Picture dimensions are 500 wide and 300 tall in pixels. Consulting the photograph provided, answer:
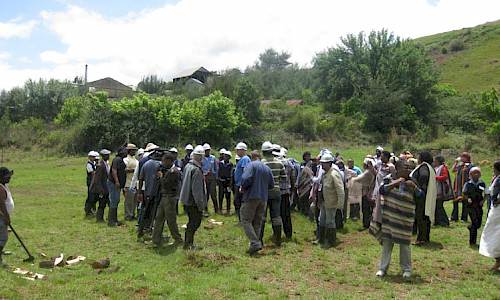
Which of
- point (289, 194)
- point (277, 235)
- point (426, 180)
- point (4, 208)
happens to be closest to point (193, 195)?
point (277, 235)

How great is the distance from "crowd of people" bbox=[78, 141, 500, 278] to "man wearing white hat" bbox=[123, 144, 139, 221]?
0.09ft

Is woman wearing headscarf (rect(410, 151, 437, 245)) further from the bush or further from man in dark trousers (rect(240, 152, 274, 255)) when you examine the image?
the bush

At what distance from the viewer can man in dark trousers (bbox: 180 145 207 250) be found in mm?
9461

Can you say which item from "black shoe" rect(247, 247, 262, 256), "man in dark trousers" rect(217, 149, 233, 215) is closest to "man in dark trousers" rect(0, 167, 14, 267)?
"black shoe" rect(247, 247, 262, 256)

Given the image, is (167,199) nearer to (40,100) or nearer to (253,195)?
(253,195)

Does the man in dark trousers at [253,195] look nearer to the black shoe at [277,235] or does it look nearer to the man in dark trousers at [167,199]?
the black shoe at [277,235]

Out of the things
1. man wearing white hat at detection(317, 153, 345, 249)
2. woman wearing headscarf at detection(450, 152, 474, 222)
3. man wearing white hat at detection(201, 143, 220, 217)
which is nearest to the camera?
man wearing white hat at detection(317, 153, 345, 249)

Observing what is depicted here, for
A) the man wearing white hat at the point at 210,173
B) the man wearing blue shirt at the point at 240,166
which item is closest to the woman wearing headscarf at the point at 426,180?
the man wearing blue shirt at the point at 240,166

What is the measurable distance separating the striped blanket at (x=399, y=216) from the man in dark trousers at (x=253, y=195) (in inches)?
98.4

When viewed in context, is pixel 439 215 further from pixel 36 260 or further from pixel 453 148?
pixel 453 148

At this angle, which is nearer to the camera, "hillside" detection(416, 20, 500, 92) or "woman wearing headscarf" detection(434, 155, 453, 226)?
"woman wearing headscarf" detection(434, 155, 453, 226)

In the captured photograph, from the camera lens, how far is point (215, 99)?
3778 cm

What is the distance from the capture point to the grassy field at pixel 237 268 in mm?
7246

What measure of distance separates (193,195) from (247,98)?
33.0m
